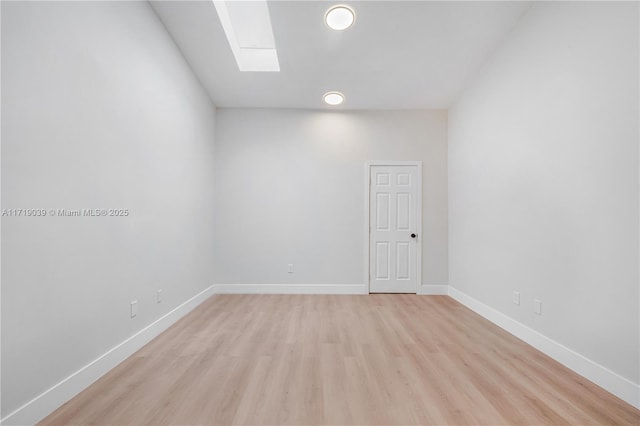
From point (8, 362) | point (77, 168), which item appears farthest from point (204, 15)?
point (8, 362)

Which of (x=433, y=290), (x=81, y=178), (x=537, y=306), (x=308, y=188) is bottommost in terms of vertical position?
(x=433, y=290)

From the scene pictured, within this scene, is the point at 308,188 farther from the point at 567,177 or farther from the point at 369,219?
the point at 567,177

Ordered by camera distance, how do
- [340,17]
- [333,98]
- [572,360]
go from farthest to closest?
[333,98] < [340,17] < [572,360]

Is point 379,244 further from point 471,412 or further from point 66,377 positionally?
point 66,377

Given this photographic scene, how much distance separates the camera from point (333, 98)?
3.98 metres

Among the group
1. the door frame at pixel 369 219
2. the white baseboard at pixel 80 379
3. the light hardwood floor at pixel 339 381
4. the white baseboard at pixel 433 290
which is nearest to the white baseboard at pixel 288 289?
the door frame at pixel 369 219

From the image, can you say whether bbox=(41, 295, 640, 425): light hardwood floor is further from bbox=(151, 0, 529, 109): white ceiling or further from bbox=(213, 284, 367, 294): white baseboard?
bbox=(151, 0, 529, 109): white ceiling

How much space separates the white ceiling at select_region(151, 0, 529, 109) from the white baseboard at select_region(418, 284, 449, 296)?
2.81 metres

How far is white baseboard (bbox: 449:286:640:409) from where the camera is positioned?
168cm

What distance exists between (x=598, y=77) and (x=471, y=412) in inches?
94.3

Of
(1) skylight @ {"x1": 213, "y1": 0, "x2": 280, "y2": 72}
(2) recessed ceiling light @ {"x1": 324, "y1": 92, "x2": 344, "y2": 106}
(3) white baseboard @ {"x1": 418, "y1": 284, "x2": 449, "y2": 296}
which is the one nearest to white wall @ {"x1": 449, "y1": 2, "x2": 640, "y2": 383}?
(3) white baseboard @ {"x1": 418, "y1": 284, "x2": 449, "y2": 296}

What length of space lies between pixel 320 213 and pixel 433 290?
2.13m

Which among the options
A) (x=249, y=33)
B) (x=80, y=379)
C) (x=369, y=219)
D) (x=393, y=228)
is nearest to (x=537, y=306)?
(x=393, y=228)

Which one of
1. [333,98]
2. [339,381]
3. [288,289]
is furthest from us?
[288,289]
